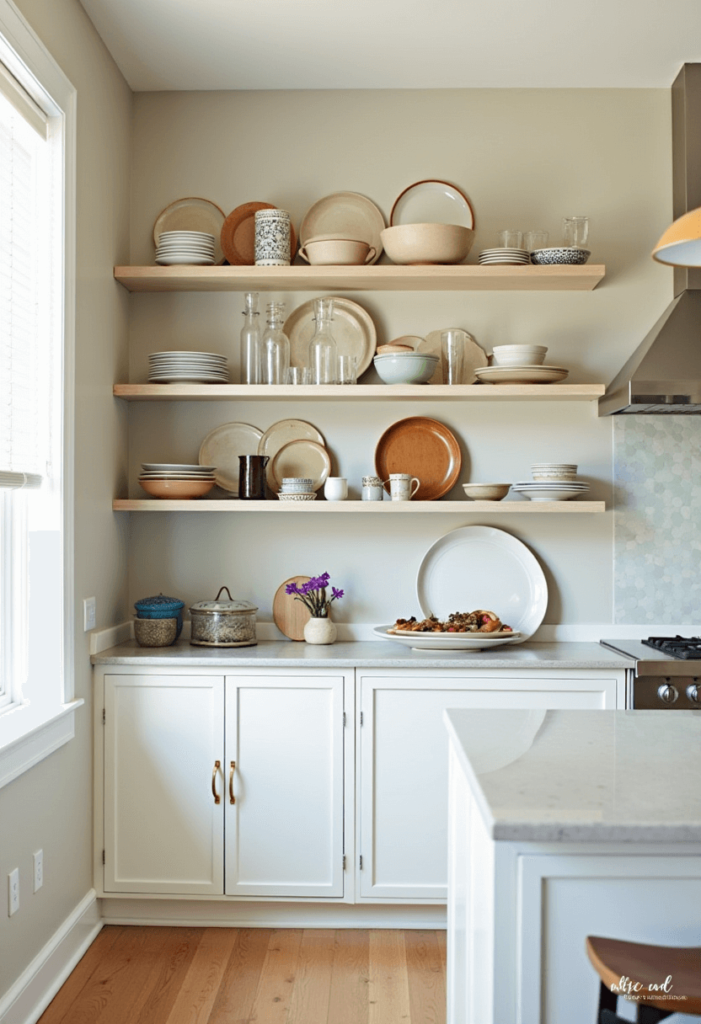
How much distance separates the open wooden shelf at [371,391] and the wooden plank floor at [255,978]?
1832 mm

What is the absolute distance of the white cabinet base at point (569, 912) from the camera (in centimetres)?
147

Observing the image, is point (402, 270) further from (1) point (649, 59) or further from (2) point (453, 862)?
(2) point (453, 862)

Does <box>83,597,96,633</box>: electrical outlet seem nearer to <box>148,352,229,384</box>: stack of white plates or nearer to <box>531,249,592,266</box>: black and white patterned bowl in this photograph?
<box>148,352,229,384</box>: stack of white plates

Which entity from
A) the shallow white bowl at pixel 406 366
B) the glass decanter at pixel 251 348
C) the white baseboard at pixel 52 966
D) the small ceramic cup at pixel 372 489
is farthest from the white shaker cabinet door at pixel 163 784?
the shallow white bowl at pixel 406 366

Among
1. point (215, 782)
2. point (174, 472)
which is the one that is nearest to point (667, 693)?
point (215, 782)

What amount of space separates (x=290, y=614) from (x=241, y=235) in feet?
4.76

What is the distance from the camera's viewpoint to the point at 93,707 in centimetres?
316

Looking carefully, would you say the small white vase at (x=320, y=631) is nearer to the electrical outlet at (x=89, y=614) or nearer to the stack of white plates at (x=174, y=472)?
the stack of white plates at (x=174, y=472)

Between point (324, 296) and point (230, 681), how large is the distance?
1512 mm

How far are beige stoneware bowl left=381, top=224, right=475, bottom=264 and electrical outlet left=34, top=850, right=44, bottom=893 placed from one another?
2263 mm

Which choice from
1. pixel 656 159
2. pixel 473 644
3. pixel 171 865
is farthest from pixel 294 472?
pixel 656 159

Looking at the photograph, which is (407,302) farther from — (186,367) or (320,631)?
(320,631)

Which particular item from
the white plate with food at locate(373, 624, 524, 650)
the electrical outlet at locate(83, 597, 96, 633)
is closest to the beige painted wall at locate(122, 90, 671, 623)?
the white plate with food at locate(373, 624, 524, 650)

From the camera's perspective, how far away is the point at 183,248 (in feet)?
11.3
